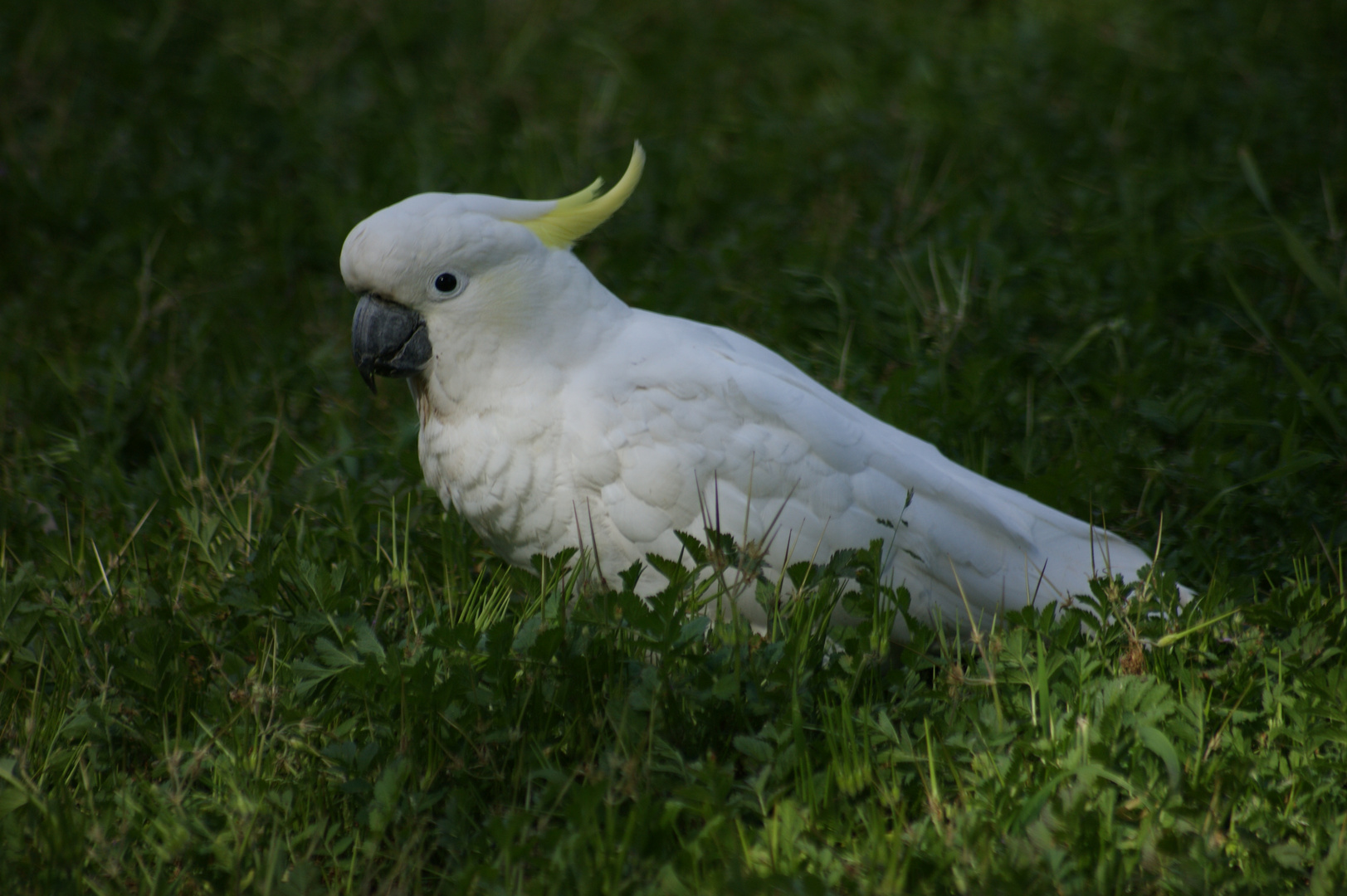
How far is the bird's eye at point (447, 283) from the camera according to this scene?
7.31 ft

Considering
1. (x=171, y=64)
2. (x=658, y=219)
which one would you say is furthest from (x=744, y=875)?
(x=171, y=64)

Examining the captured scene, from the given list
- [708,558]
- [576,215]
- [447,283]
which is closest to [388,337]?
[447,283]

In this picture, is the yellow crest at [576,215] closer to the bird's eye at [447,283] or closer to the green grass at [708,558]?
the bird's eye at [447,283]

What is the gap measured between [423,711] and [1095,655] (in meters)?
1.21

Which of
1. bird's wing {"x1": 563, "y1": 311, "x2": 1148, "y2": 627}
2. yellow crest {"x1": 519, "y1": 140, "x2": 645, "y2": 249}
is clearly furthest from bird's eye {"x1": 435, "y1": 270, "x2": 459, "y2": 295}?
bird's wing {"x1": 563, "y1": 311, "x2": 1148, "y2": 627}

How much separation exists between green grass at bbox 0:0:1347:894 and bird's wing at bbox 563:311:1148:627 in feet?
0.45

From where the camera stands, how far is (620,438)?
7.06 ft

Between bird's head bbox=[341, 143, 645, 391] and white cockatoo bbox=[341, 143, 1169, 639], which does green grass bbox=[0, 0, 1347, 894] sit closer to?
white cockatoo bbox=[341, 143, 1169, 639]

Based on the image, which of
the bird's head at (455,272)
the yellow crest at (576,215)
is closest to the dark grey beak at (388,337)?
the bird's head at (455,272)

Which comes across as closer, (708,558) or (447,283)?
(708,558)

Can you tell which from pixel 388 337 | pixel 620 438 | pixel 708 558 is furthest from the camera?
pixel 388 337

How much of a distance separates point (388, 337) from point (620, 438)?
0.56 metres

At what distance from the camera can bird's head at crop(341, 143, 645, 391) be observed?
7.18 feet

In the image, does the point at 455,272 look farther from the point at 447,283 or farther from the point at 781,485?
the point at 781,485
